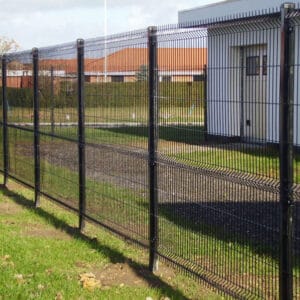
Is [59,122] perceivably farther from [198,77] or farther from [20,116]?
[198,77]

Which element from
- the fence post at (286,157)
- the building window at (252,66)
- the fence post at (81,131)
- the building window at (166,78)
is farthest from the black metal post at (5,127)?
the fence post at (286,157)

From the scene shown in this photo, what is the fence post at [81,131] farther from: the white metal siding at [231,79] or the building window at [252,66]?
the building window at [252,66]

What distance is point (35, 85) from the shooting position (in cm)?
1048

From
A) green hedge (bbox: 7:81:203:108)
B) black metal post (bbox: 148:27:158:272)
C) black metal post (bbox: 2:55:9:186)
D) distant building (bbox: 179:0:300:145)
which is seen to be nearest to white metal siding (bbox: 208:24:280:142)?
distant building (bbox: 179:0:300:145)

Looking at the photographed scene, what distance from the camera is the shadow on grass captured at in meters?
6.38

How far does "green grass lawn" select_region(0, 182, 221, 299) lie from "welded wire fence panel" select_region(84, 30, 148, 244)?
29cm

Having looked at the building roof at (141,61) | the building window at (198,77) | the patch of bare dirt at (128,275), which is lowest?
the patch of bare dirt at (128,275)

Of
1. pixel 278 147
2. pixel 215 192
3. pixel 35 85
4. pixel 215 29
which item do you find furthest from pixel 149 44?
pixel 35 85

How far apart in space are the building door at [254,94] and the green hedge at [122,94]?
61 cm

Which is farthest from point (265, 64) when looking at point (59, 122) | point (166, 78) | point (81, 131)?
point (59, 122)

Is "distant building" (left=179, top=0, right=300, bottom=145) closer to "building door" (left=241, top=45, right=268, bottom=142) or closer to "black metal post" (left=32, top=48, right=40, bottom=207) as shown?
"building door" (left=241, top=45, right=268, bottom=142)

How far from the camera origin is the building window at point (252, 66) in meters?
A: 5.18

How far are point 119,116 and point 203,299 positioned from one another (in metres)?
2.38

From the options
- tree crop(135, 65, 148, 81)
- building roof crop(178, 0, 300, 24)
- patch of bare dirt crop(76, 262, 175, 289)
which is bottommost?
patch of bare dirt crop(76, 262, 175, 289)
